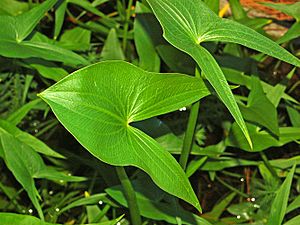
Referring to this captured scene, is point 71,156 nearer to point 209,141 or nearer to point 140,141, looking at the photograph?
point 209,141

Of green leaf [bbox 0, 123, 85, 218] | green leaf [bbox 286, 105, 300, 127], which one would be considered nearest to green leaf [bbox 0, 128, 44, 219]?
green leaf [bbox 0, 123, 85, 218]

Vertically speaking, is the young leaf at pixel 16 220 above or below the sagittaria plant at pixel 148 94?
below

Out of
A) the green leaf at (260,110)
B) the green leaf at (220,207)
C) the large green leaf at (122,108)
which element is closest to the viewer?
the large green leaf at (122,108)

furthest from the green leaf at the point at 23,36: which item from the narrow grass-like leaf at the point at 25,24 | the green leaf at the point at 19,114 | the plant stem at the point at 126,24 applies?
the plant stem at the point at 126,24

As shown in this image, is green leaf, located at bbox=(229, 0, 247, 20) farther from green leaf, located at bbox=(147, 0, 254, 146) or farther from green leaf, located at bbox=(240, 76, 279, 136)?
green leaf, located at bbox=(147, 0, 254, 146)

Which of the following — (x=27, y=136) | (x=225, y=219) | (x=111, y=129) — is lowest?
(x=225, y=219)

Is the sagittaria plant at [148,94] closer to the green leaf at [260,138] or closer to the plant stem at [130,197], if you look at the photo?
the plant stem at [130,197]

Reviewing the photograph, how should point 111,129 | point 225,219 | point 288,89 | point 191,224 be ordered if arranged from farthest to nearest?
point 288,89
point 225,219
point 191,224
point 111,129

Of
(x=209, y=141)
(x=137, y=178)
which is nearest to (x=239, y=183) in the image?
(x=209, y=141)
